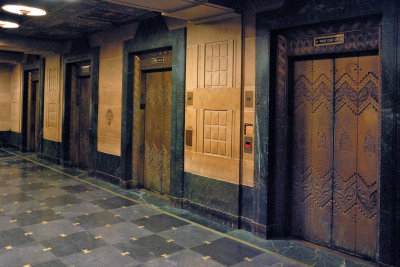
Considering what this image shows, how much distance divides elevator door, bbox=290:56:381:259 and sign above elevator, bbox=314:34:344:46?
0.24 meters

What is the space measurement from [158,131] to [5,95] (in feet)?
33.1

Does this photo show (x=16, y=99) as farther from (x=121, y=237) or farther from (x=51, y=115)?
(x=121, y=237)

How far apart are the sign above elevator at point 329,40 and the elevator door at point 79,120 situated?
6668 millimetres

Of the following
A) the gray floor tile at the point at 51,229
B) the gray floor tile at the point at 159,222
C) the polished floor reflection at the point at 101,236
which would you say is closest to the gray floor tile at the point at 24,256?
the polished floor reflection at the point at 101,236

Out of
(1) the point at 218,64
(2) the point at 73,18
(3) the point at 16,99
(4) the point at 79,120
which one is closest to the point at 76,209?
(1) the point at 218,64

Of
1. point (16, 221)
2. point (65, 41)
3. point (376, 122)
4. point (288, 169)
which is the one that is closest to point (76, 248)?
point (16, 221)

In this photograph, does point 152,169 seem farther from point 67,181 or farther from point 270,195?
point 270,195

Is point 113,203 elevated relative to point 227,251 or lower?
elevated

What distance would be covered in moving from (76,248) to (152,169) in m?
3.24

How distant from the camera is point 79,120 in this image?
406 inches

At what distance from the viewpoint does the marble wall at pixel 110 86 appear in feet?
26.7

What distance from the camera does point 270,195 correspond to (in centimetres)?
512

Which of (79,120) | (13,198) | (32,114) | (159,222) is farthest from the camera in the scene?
(32,114)

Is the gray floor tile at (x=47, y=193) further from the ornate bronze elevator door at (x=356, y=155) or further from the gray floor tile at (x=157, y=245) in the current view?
the ornate bronze elevator door at (x=356, y=155)
